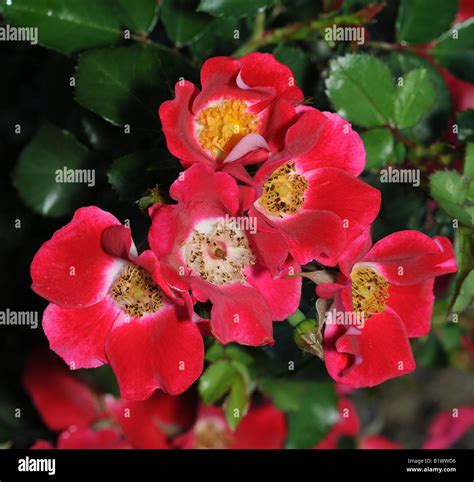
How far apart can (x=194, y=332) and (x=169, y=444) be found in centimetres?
50

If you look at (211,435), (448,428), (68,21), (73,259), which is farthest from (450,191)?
(448,428)

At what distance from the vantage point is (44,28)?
3.05 feet

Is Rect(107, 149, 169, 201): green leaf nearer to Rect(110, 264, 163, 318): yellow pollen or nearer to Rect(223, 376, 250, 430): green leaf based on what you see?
Rect(110, 264, 163, 318): yellow pollen

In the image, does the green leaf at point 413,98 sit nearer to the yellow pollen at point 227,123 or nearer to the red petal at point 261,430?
the yellow pollen at point 227,123

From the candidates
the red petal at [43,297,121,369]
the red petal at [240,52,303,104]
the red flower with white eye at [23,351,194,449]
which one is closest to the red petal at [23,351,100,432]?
the red flower with white eye at [23,351,194,449]

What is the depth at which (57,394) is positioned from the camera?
48.0 inches

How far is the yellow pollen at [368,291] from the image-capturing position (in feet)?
2.57

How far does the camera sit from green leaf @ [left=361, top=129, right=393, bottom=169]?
92cm

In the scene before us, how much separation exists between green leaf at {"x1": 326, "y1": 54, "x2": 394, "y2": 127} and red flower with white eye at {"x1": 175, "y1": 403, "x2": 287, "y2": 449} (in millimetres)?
562

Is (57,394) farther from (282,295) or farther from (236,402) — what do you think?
(282,295)

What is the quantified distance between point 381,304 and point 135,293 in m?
0.27

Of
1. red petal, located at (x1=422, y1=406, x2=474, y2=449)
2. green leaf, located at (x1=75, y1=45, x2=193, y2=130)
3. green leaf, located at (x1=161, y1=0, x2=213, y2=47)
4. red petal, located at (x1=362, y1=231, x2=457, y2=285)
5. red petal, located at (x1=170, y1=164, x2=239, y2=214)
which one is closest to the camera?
red petal, located at (x1=170, y1=164, x2=239, y2=214)
